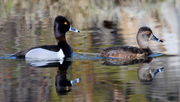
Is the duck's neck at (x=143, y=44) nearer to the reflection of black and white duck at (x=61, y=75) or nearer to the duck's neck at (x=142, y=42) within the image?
the duck's neck at (x=142, y=42)

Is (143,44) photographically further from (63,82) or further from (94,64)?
(63,82)

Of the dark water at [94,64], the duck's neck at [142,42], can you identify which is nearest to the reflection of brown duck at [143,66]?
the dark water at [94,64]

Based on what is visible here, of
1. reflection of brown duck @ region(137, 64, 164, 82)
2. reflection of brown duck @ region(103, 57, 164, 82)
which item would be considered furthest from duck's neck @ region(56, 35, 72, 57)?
reflection of brown duck @ region(137, 64, 164, 82)

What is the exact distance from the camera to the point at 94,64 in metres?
11.2

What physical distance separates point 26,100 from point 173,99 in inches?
70.2

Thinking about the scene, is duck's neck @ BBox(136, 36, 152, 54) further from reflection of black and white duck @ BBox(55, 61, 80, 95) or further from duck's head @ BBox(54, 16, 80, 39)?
reflection of black and white duck @ BBox(55, 61, 80, 95)

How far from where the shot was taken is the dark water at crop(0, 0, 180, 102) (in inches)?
327

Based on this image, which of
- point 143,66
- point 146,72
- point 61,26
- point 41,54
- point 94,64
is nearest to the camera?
point 146,72

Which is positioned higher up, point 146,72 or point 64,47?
point 64,47

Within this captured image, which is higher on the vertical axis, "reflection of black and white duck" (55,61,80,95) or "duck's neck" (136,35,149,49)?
"duck's neck" (136,35,149,49)

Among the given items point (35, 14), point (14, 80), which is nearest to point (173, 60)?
point (14, 80)

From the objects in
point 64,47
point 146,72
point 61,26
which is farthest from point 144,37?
point 146,72

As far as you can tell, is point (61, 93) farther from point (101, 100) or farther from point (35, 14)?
point (35, 14)

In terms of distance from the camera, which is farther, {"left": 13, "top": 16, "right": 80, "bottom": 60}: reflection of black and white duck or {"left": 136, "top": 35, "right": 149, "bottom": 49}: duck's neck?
{"left": 136, "top": 35, "right": 149, "bottom": 49}: duck's neck
